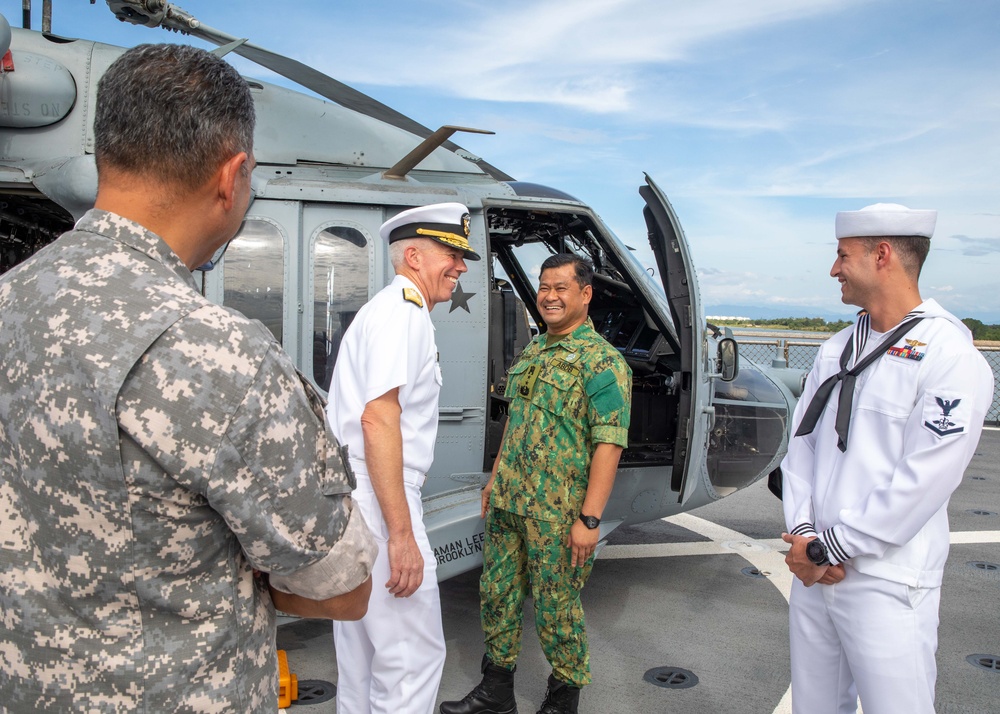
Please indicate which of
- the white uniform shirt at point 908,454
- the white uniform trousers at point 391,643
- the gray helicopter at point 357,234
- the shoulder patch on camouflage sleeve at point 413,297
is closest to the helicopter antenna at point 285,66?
the gray helicopter at point 357,234

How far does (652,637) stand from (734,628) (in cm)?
50

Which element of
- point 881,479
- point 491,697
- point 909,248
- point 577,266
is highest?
point 909,248

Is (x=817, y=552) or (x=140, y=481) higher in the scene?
(x=140, y=481)

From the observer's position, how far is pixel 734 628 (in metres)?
4.35

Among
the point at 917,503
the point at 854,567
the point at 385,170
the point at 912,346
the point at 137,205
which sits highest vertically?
the point at 385,170

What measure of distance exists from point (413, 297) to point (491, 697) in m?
1.77

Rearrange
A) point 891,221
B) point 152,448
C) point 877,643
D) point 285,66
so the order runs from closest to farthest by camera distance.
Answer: point 152,448, point 877,643, point 891,221, point 285,66

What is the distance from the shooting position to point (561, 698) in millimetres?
3193

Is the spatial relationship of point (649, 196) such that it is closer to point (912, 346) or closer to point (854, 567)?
point (912, 346)

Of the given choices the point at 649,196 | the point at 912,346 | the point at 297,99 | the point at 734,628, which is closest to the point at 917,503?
the point at 912,346

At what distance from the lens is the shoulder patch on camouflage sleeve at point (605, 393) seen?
125 inches

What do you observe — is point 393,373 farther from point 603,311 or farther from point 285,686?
point 603,311

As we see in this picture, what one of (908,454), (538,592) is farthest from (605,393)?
(908,454)

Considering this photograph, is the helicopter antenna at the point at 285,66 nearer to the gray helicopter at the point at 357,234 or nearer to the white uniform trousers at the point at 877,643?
the gray helicopter at the point at 357,234
